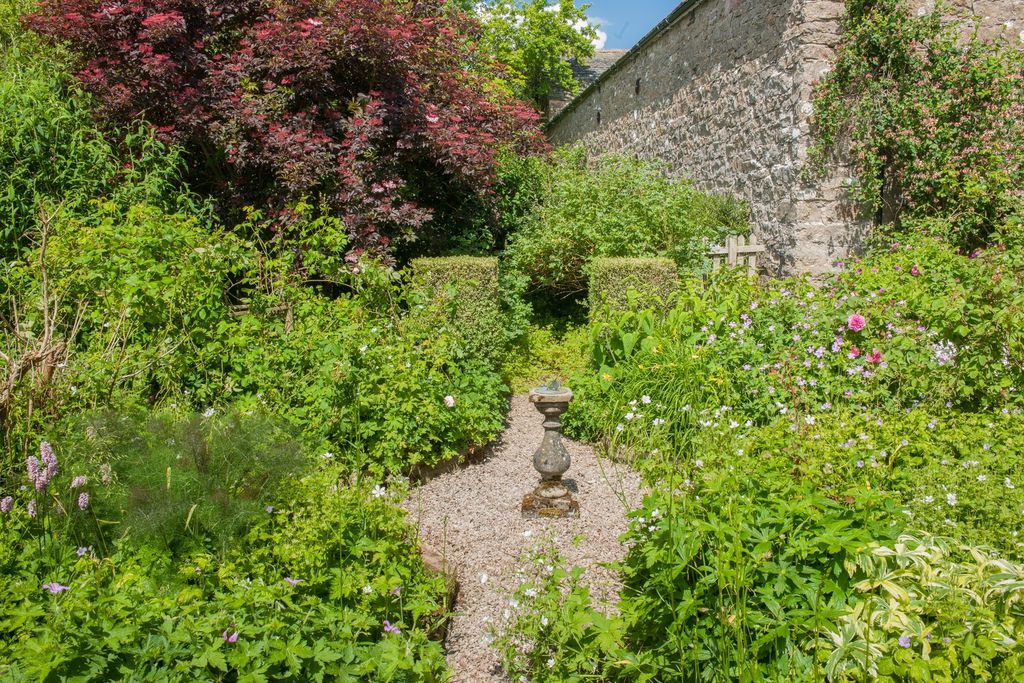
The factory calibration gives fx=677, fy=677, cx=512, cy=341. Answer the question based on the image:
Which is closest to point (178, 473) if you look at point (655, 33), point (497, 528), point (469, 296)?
point (497, 528)

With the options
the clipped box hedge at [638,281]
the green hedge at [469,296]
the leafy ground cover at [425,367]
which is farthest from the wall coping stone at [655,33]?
the green hedge at [469,296]

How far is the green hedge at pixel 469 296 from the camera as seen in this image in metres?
5.81

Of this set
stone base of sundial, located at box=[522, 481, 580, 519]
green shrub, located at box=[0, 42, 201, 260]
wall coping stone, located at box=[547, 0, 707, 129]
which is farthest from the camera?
wall coping stone, located at box=[547, 0, 707, 129]

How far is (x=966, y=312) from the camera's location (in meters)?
4.17

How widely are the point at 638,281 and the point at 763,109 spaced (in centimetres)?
283

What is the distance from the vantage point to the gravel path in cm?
308

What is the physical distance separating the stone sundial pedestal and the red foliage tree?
2.73 metres

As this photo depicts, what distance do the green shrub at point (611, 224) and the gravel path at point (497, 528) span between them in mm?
2985

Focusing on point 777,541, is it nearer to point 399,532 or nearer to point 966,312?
point 399,532

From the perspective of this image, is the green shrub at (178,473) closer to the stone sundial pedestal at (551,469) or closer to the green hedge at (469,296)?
the stone sundial pedestal at (551,469)

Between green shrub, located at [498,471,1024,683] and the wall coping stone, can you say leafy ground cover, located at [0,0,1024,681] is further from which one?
the wall coping stone

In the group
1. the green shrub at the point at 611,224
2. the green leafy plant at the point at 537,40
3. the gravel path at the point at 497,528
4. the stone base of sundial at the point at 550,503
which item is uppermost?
the green leafy plant at the point at 537,40

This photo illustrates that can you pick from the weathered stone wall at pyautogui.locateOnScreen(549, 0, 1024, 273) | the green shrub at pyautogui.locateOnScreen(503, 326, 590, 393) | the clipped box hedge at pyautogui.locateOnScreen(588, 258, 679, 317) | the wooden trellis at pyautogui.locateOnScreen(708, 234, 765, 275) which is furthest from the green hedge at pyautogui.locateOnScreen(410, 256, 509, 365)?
the weathered stone wall at pyautogui.locateOnScreen(549, 0, 1024, 273)

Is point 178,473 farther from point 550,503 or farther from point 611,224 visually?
point 611,224
